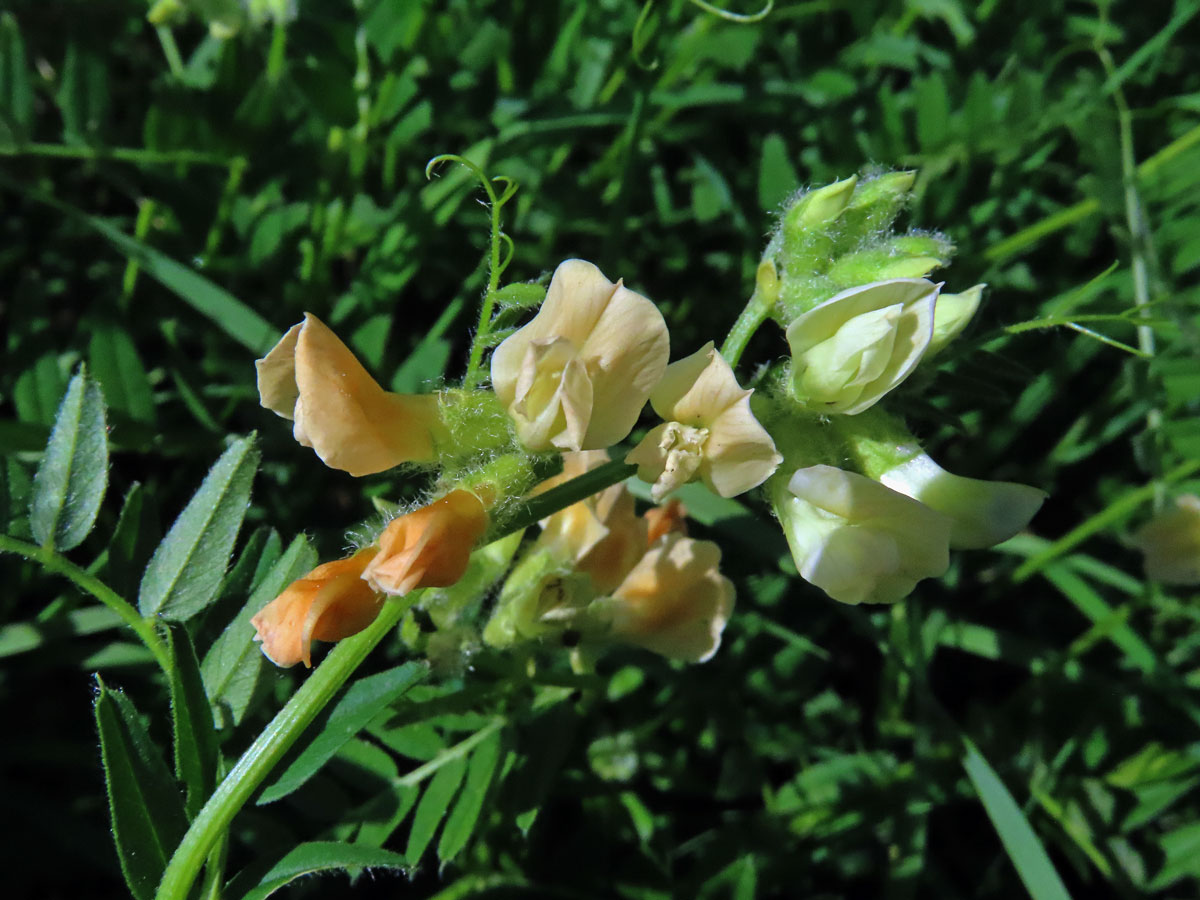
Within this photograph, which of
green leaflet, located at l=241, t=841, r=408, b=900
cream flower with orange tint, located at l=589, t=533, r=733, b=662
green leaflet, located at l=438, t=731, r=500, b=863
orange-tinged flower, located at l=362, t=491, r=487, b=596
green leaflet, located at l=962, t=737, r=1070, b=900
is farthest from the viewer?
green leaflet, located at l=962, t=737, r=1070, b=900

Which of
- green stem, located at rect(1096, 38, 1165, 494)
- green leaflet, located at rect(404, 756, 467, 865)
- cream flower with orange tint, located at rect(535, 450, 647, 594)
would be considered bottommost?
green stem, located at rect(1096, 38, 1165, 494)

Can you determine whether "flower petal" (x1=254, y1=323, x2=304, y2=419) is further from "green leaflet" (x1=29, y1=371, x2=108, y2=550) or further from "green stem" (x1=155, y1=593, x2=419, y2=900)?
"green leaflet" (x1=29, y1=371, x2=108, y2=550)

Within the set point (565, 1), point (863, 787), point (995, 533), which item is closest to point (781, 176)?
point (565, 1)

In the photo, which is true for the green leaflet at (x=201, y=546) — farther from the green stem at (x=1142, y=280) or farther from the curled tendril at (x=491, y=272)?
the green stem at (x=1142, y=280)

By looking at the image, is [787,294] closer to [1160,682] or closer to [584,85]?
[584,85]

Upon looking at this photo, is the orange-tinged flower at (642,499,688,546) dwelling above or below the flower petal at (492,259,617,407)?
below

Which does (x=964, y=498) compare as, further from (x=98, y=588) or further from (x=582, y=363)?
(x=98, y=588)

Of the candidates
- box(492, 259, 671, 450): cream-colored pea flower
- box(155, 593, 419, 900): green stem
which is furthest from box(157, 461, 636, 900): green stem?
box(492, 259, 671, 450): cream-colored pea flower
